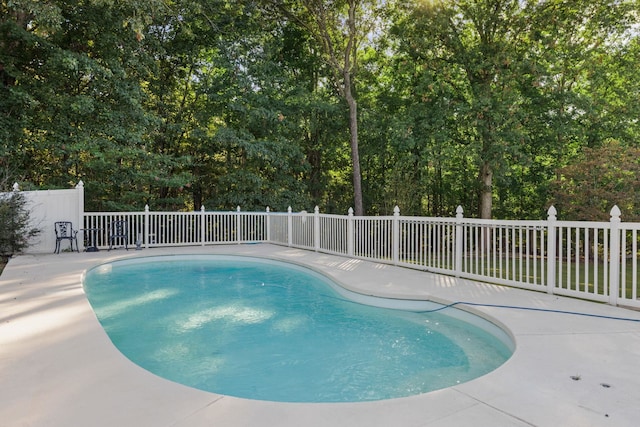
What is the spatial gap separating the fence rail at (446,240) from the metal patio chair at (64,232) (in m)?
0.50

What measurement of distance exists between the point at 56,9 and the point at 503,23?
12140 millimetres

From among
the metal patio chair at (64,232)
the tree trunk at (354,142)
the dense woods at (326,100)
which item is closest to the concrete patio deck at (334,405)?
the metal patio chair at (64,232)

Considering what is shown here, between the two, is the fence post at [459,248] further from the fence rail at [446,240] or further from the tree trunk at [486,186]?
the tree trunk at [486,186]

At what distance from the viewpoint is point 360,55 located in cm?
1603

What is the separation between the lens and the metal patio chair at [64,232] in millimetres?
9203

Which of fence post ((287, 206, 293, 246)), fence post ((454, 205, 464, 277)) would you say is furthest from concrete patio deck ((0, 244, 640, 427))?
fence post ((287, 206, 293, 246))

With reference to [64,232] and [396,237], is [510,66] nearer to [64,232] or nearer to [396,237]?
[396,237]

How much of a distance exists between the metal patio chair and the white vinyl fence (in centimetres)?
20

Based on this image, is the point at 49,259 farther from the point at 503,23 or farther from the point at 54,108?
the point at 503,23

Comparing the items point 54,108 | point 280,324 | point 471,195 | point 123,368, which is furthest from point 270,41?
point 123,368

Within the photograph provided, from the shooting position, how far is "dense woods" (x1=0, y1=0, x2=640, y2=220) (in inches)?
424

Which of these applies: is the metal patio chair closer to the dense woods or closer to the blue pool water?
the dense woods

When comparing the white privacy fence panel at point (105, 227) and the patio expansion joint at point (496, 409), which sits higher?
the white privacy fence panel at point (105, 227)

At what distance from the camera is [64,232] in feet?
30.7
